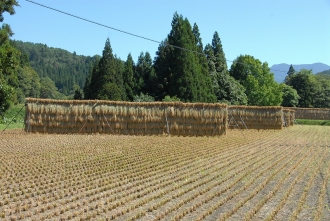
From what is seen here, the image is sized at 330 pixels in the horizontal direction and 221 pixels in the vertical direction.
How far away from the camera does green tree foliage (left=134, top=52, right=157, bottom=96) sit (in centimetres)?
5119

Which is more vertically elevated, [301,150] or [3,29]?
[3,29]

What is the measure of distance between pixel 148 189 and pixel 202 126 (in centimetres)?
1682

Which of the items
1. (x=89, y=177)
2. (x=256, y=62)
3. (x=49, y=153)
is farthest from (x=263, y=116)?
(x=256, y=62)

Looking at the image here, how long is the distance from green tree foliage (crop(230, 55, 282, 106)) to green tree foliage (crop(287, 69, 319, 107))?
13.7 meters

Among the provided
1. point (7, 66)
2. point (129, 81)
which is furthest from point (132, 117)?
point (129, 81)

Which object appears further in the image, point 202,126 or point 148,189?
point 202,126

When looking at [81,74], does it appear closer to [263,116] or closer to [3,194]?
[263,116]

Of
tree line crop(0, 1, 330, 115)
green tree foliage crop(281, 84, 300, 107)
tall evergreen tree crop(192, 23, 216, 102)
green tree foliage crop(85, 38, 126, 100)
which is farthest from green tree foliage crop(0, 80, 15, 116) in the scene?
green tree foliage crop(281, 84, 300, 107)

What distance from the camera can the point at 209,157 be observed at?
590 inches

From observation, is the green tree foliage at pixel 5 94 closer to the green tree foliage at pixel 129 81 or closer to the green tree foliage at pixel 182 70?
the green tree foliage at pixel 182 70

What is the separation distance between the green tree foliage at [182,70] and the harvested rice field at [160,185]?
96.9ft

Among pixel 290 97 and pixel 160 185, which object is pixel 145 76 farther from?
pixel 160 185

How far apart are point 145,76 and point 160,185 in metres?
48.3

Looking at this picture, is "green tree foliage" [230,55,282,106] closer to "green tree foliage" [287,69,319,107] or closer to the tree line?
the tree line
